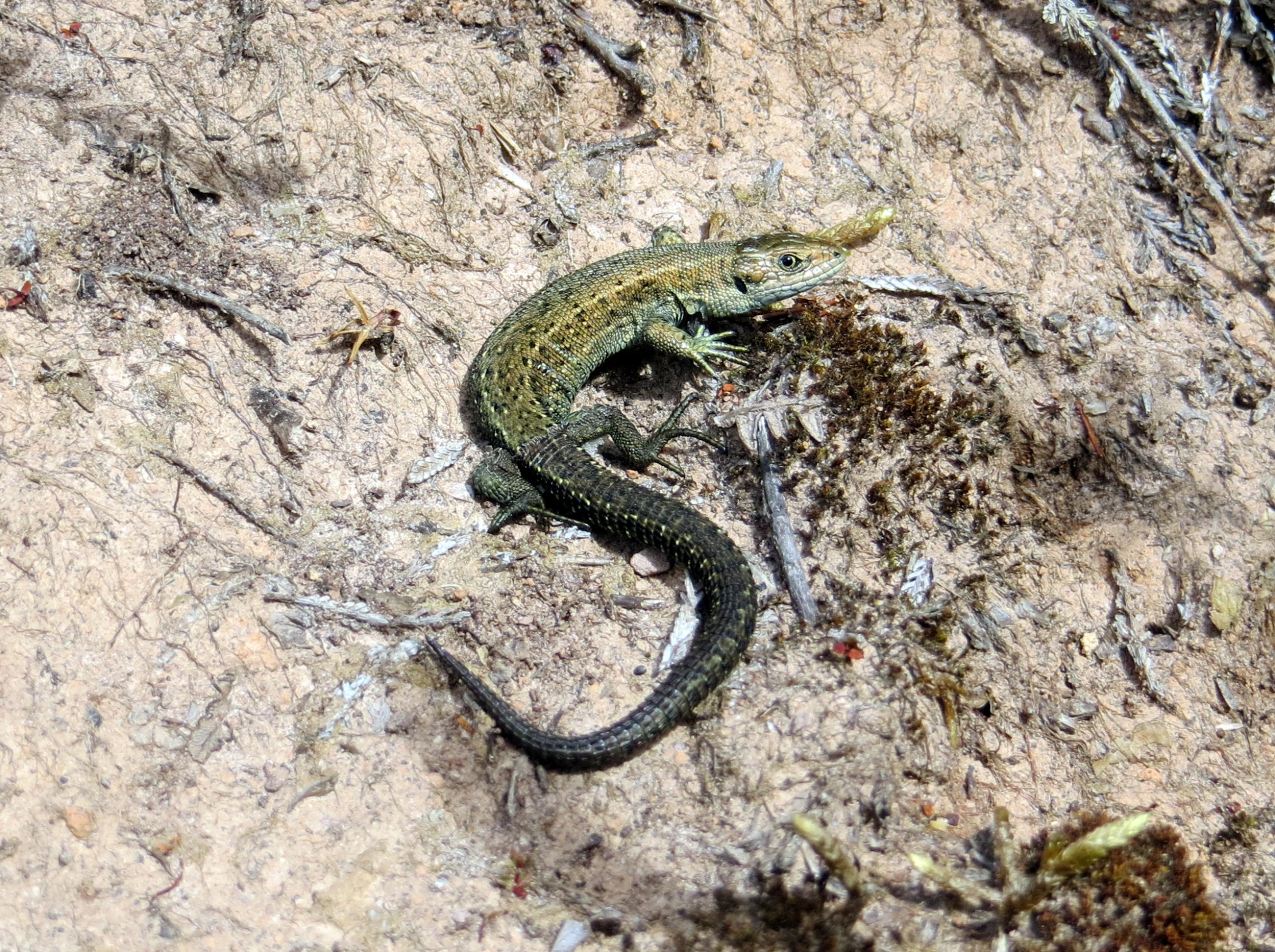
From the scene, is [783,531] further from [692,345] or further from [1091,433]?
[1091,433]

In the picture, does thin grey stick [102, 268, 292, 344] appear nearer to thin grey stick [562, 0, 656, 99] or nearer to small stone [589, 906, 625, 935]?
thin grey stick [562, 0, 656, 99]

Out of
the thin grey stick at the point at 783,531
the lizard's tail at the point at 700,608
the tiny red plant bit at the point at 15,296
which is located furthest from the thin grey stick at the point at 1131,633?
the tiny red plant bit at the point at 15,296

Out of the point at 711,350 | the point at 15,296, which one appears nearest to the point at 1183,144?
the point at 711,350

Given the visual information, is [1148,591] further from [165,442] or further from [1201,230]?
[165,442]

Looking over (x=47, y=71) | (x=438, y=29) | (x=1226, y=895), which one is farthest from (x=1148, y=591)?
(x=47, y=71)

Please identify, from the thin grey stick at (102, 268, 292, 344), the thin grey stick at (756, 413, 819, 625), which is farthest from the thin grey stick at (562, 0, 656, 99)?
the thin grey stick at (102, 268, 292, 344)
